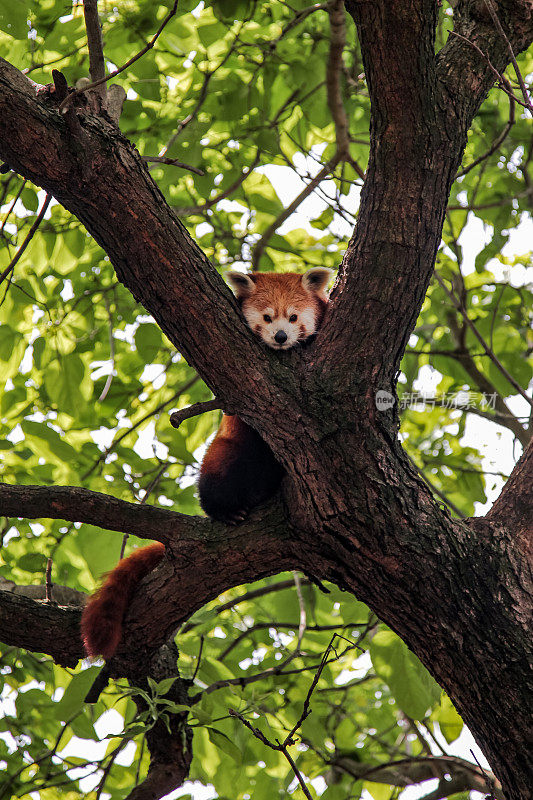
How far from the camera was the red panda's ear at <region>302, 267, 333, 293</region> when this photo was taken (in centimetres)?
367

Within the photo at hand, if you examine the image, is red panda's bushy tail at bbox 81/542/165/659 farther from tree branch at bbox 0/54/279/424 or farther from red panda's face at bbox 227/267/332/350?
red panda's face at bbox 227/267/332/350

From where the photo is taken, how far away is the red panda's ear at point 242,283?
3.62m

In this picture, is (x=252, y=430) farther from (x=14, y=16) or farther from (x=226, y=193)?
(x=14, y=16)

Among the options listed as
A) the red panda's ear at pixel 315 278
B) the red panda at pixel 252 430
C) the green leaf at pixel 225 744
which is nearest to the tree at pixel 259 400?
the green leaf at pixel 225 744

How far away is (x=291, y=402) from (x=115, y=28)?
2145mm

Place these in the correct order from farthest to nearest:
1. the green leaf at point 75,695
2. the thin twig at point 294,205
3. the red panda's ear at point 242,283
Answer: the thin twig at point 294,205
the red panda's ear at point 242,283
the green leaf at point 75,695

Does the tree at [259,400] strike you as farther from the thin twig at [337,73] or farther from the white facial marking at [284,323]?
the white facial marking at [284,323]

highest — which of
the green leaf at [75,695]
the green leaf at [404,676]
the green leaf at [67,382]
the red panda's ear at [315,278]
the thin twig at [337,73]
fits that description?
the thin twig at [337,73]

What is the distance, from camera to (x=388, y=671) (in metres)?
2.65

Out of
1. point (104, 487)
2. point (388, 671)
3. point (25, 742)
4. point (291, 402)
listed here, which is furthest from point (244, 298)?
point (25, 742)

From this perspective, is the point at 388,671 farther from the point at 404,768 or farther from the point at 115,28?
the point at 115,28

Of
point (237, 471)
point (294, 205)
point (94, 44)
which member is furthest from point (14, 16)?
point (237, 471)

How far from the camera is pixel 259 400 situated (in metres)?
2.29

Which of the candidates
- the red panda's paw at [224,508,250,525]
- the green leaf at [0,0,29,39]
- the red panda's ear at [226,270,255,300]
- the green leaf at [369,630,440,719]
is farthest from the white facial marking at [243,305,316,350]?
the green leaf at [0,0,29,39]
